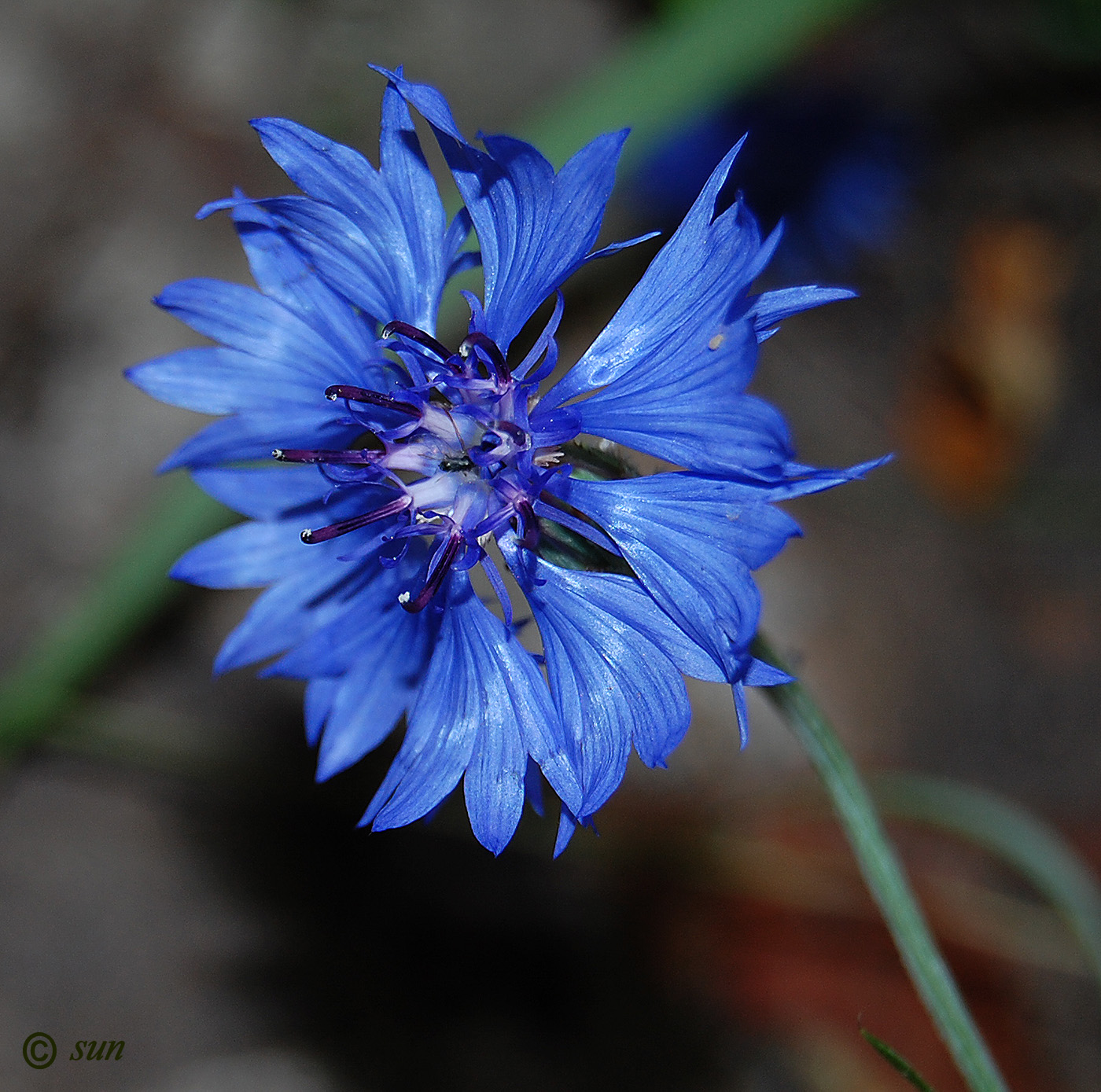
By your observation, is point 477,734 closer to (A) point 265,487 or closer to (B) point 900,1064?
(A) point 265,487

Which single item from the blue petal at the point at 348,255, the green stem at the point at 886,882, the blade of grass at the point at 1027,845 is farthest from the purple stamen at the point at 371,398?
the blade of grass at the point at 1027,845

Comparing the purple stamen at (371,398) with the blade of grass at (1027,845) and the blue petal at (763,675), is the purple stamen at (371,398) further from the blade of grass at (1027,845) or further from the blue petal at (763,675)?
the blade of grass at (1027,845)

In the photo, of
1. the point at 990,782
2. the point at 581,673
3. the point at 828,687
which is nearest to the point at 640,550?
the point at 581,673

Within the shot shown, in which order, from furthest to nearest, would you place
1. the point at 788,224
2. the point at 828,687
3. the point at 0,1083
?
the point at 788,224, the point at 828,687, the point at 0,1083

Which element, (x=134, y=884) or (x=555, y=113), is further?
(x=134, y=884)

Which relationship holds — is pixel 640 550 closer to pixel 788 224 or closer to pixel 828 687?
pixel 828 687

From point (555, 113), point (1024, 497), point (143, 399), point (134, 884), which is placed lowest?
point (134, 884)

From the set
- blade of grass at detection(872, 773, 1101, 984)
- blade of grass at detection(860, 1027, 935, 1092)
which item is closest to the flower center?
blade of grass at detection(860, 1027, 935, 1092)

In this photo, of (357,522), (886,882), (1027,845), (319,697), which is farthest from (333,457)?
(1027,845)
